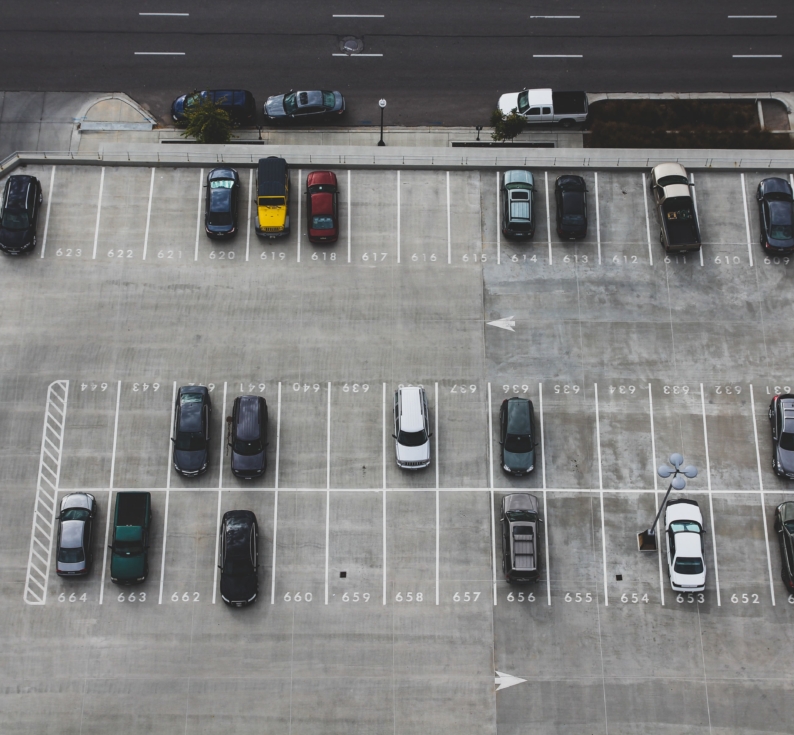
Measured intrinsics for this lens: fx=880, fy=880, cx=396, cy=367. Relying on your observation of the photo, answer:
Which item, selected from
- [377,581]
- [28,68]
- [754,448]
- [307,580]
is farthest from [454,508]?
[28,68]

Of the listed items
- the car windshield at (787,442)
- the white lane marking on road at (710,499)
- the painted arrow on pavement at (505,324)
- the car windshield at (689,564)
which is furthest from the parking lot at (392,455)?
the car windshield at (689,564)

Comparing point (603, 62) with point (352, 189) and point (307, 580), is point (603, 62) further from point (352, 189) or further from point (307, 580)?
point (307, 580)

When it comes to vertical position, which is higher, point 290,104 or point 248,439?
point 290,104

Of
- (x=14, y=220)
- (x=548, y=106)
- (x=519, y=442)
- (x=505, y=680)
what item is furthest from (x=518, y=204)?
(x=14, y=220)

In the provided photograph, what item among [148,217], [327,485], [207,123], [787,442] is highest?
[207,123]

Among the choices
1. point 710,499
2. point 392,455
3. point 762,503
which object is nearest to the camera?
point 762,503

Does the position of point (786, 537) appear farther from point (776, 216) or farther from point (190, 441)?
point (190, 441)

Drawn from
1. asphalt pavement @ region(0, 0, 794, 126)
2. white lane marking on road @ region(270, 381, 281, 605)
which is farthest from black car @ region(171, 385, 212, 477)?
asphalt pavement @ region(0, 0, 794, 126)

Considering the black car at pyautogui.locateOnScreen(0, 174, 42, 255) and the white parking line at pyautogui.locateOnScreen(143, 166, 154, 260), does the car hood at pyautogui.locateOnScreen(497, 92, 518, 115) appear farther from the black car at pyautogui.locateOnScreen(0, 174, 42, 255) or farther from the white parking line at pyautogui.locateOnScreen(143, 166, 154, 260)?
the black car at pyautogui.locateOnScreen(0, 174, 42, 255)
